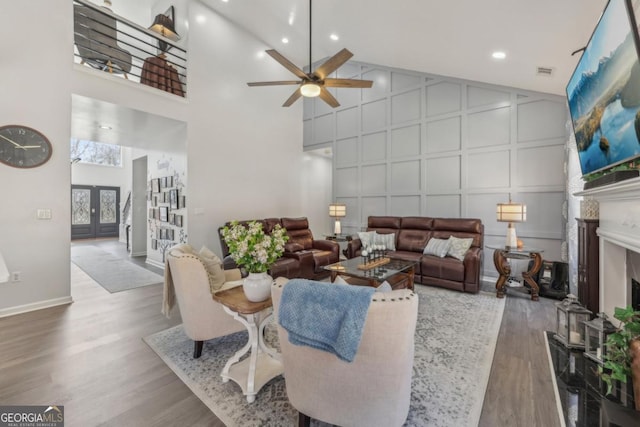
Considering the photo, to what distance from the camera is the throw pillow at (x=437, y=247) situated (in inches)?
162

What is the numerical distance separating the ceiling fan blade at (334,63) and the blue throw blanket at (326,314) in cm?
239

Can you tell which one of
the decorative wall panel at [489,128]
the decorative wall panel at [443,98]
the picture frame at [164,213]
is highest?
the decorative wall panel at [443,98]

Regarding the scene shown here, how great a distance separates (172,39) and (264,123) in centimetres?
211

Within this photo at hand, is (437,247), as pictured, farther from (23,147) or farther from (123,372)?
(23,147)

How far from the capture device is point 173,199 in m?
5.00

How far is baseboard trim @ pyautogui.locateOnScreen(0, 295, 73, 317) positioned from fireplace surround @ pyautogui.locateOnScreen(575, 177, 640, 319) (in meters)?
5.55

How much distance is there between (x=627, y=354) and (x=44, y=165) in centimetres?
557

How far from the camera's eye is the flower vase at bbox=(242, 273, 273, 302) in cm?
183

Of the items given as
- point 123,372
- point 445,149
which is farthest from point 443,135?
point 123,372

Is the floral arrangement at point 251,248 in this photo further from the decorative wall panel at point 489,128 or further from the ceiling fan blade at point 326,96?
the decorative wall panel at point 489,128

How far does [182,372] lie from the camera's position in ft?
6.57

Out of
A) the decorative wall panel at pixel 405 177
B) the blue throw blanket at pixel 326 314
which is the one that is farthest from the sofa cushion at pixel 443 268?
the blue throw blanket at pixel 326 314

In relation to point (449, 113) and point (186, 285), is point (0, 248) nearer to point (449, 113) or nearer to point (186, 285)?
point (186, 285)

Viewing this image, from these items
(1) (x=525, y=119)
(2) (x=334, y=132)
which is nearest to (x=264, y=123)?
(2) (x=334, y=132)
